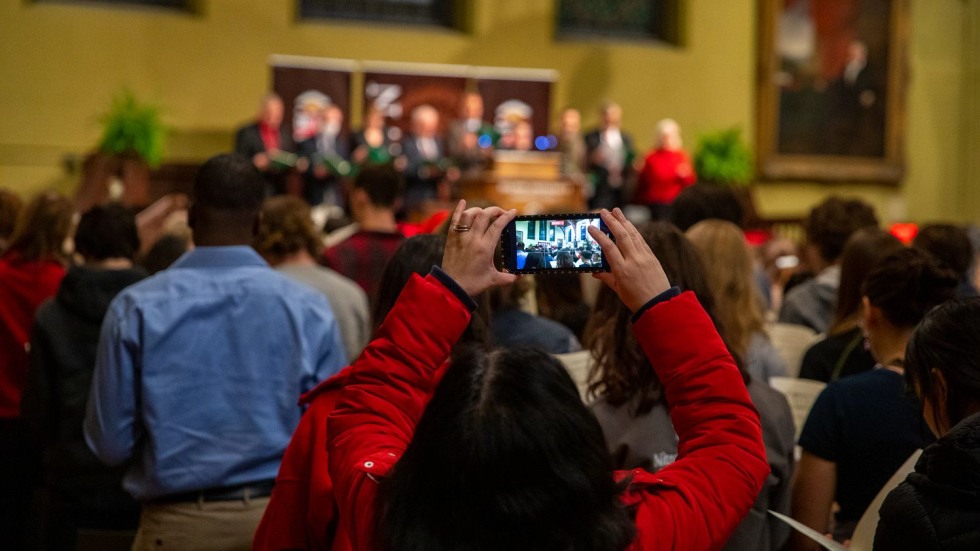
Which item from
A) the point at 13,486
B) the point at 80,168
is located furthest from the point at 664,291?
the point at 80,168

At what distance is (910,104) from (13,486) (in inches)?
610

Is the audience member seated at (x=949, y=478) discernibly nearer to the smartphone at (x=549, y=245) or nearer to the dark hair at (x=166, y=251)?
the smartphone at (x=549, y=245)

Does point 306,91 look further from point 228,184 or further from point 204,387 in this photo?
point 204,387

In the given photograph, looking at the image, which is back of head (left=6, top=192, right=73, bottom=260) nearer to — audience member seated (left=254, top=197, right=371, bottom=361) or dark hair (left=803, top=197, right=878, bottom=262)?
audience member seated (left=254, top=197, right=371, bottom=361)

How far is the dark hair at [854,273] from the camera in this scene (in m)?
3.73

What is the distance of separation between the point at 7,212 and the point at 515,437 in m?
4.81

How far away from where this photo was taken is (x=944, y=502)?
183 centimetres

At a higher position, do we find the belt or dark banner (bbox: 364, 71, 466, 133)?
dark banner (bbox: 364, 71, 466, 133)

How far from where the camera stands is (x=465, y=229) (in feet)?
5.86

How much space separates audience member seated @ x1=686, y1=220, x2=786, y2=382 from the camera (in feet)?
11.9

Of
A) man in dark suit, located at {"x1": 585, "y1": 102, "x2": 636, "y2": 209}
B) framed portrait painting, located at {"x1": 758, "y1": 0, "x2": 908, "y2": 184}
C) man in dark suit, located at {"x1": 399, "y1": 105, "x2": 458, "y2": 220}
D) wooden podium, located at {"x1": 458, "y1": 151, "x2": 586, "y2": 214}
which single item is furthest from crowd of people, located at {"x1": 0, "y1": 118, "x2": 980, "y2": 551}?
framed portrait painting, located at {"x1": 758, "y1": 0, "x2": 908, "y2": 184}

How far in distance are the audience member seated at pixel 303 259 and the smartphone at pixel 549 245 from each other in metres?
2.68

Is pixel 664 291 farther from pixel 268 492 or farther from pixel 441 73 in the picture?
pixel 441 73

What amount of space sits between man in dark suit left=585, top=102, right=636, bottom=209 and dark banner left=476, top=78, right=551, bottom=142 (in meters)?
0.81
